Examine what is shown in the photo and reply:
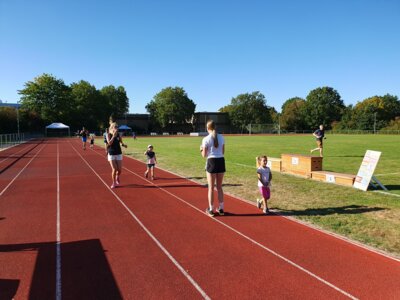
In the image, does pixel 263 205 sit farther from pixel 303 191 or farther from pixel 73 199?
pixel 73 199

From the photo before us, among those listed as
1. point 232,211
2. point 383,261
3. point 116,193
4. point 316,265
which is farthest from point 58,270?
point 116,193

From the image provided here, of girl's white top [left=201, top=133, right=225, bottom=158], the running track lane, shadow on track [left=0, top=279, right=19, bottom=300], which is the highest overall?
girl's white top [left=201, top=133, right=225, bottom=158]

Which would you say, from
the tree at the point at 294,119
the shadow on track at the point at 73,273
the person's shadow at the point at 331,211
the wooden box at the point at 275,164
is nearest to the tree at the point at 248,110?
the tree at the point at 294,119

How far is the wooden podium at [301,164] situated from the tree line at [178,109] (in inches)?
2463

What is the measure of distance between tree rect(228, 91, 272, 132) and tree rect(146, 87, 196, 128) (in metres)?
14.0

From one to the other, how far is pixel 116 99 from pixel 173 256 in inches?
3750

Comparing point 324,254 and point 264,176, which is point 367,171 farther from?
point 324,254

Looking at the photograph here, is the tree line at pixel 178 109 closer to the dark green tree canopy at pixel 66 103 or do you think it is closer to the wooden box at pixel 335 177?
the dark green tree canopy at pixel 66 103

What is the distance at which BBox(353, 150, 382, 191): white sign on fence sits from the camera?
30.1 ft

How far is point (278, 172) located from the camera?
43.3 feet

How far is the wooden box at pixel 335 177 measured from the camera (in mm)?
9953

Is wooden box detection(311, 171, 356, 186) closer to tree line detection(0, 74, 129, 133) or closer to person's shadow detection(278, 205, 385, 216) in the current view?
person's shadow detection(278, 205, 385, 216)

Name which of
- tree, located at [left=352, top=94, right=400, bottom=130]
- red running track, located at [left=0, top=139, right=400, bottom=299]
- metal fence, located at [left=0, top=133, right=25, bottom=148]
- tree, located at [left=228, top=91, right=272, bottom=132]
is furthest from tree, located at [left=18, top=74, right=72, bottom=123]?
red running track, located at [left=0, top=139, right=400, bottom=299]

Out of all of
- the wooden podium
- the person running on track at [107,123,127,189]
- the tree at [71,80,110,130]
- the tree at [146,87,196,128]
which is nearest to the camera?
the person running on track at [107,123,127,189]
